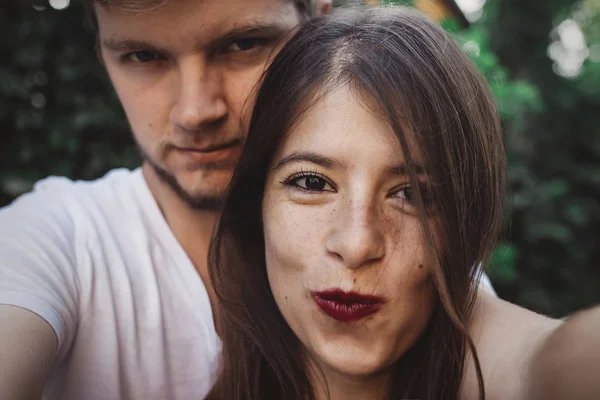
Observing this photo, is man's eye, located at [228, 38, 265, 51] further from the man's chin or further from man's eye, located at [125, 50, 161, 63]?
the man's chin

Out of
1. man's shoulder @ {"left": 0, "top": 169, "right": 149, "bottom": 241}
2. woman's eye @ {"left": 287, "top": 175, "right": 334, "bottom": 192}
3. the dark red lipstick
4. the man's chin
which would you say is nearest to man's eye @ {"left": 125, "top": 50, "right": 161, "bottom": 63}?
the man's chin

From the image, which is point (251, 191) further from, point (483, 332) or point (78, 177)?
point (78, 177)

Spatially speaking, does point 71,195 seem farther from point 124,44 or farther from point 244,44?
point 244,44

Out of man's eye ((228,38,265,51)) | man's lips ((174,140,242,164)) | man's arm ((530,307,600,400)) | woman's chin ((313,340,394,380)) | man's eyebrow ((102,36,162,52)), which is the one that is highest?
man's eye ((228,38,265,51))

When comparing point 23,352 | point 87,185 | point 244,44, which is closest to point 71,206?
point 87,185

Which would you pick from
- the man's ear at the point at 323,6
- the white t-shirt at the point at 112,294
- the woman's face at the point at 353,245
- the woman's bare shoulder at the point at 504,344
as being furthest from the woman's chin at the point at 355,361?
the man's ear at the point at 323,6

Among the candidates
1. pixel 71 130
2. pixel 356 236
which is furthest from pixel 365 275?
pixel 71 130

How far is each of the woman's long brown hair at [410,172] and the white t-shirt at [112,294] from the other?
7.4 inches

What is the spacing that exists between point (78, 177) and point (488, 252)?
2418 millimetres

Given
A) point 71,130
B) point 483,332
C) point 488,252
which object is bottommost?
point 71,130

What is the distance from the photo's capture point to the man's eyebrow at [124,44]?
1.95 metres

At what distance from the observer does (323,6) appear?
7.75 ft

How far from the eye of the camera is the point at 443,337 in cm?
156

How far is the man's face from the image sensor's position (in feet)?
6.19
